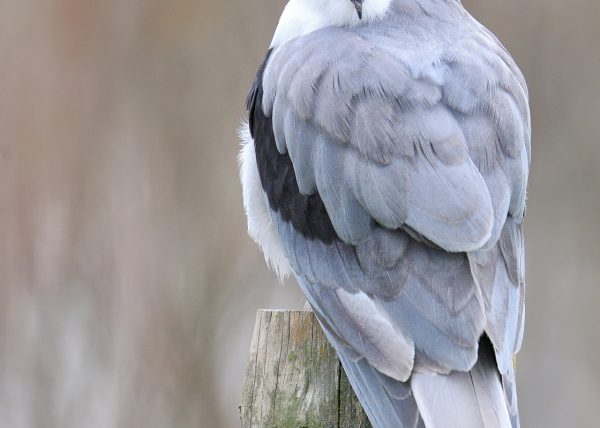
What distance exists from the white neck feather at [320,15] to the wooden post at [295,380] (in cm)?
134

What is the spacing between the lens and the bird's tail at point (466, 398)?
137 inches

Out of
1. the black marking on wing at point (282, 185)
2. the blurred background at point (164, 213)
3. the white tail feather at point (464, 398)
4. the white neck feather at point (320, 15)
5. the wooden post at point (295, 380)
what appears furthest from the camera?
the blurred background at point (164, 213)

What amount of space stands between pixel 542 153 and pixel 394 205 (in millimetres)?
4270

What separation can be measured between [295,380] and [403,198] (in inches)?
27.9

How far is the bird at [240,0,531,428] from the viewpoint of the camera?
365 centimetres

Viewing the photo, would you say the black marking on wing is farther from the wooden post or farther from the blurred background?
the blurred background

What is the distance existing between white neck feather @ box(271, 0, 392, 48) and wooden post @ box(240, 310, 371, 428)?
4.41ft

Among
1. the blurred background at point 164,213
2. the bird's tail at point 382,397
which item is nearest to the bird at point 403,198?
the bird's tail at point 382,397

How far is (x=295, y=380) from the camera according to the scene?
3.68m

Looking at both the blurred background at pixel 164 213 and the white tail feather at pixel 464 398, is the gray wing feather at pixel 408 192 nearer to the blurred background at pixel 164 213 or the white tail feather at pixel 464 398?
the white tail feather at pixel 464 398

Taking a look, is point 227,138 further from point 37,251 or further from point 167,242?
point 37,251

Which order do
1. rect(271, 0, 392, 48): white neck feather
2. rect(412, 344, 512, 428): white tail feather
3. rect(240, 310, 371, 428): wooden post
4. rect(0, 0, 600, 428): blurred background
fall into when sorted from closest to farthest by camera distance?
rect(412, 344, 512, 428): white tail feather → rect(240, 310, 371, 428): wooden post → rect(271, 0, 392, 48): white neck feather → rect(0, 0, 600, 428): blurred background

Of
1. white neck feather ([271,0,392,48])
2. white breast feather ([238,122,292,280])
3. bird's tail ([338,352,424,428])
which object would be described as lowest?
bird's tail ([338,352,424,428])

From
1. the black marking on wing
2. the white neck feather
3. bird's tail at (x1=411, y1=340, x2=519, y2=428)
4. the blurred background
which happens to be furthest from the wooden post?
the blurred background
